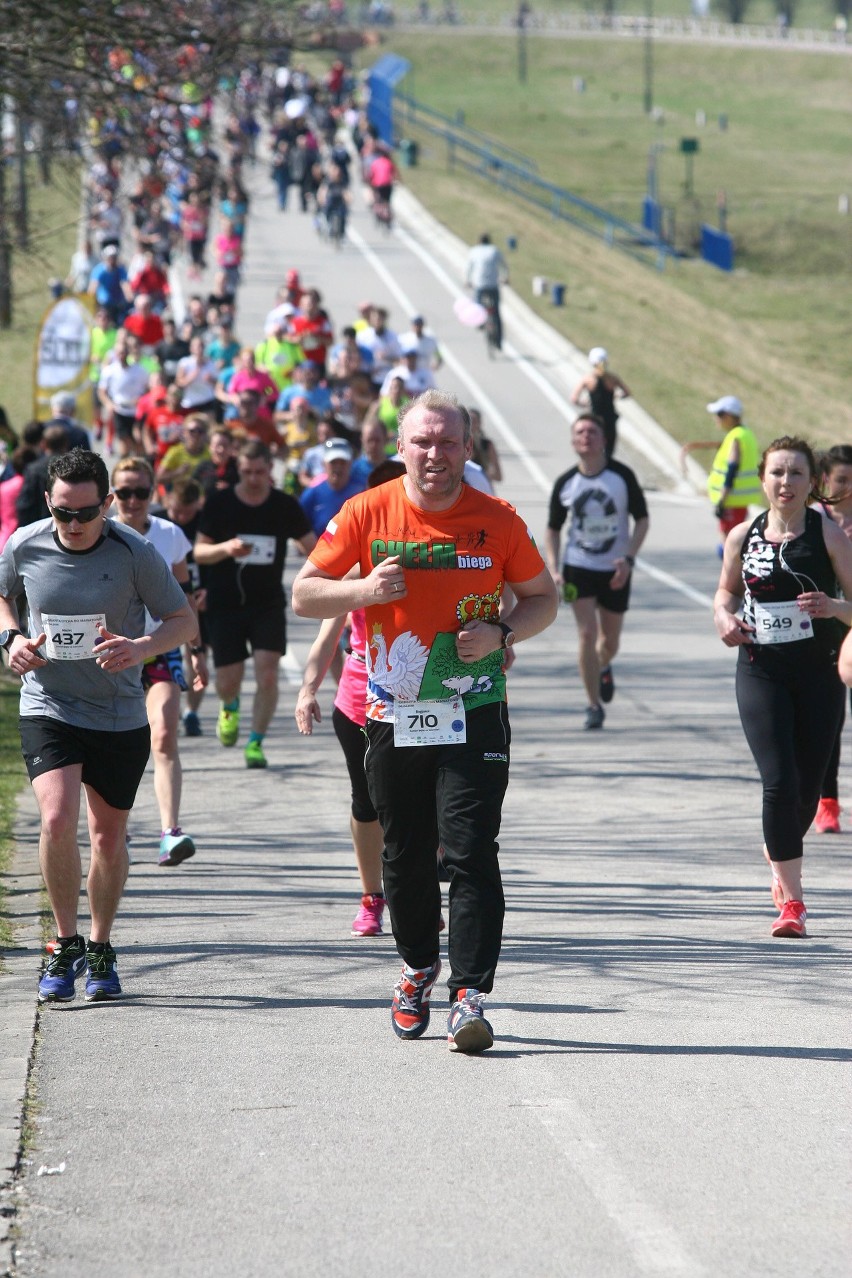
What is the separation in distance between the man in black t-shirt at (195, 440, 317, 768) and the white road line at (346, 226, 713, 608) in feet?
25.9

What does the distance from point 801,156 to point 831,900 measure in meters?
91.2

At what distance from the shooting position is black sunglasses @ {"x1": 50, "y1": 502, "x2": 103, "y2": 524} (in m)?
6.79

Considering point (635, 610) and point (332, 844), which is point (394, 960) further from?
point (635, 610)

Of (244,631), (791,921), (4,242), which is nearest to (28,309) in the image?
(4,242)

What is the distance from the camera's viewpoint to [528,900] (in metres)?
8.83

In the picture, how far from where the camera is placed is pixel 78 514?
22.3 feet

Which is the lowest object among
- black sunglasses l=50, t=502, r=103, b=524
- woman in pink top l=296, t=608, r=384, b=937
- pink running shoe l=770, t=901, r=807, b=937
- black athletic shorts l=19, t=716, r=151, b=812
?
pink running shoe l=770, t=901, r=807, b=937

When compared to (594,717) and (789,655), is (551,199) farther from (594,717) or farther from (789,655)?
(789,655)

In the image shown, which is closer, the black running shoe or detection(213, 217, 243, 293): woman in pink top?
the black running shoe

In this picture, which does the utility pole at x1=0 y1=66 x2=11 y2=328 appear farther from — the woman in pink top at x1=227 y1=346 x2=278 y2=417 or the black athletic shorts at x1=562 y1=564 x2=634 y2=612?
the black athletic shorts at x1=562 y1=564 x2=634 y2=612

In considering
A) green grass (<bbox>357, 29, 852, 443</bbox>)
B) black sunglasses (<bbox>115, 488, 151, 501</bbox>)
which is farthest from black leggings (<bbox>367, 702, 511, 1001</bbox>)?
green grass (<bbox>357, 29, 852, 443</bbox>)

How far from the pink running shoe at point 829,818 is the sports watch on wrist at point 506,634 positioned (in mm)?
4500

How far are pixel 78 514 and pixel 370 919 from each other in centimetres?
231

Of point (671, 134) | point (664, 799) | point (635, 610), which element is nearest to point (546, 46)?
point (671, 134)
